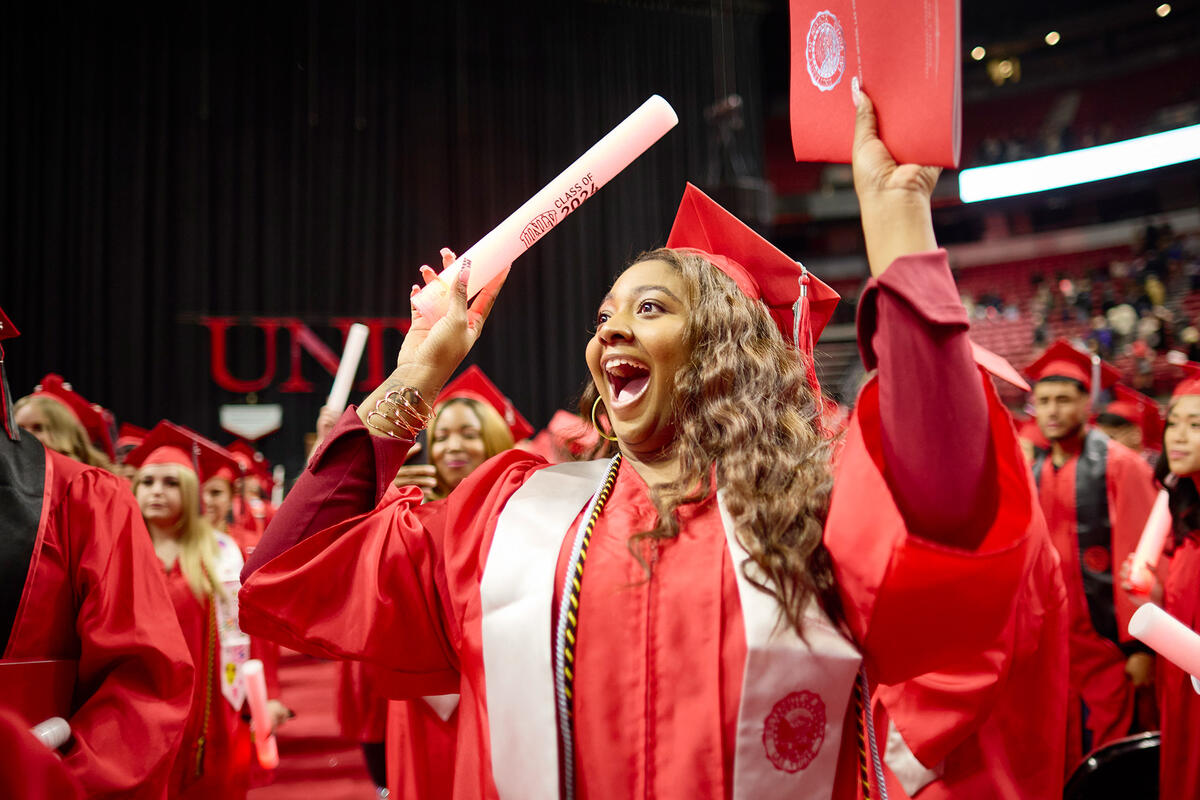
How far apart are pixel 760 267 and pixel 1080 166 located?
2079 centimetres

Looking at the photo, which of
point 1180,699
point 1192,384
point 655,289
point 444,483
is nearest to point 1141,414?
point 1192,384

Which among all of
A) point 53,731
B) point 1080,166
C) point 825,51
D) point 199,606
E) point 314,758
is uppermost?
point 1080,166

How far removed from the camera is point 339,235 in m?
10.9

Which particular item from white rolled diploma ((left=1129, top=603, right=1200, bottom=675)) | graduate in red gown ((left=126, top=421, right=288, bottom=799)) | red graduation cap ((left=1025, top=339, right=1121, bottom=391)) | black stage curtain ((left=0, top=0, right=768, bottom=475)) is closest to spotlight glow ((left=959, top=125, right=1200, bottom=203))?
black stage curtain ((left=0, top=0, right=768, bottom=475))

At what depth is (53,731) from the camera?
5.01 feet

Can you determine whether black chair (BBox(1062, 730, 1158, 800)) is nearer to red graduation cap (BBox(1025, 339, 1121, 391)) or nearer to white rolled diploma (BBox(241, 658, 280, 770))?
red graduation cap (BBox(1025, 339, 1121, 391))

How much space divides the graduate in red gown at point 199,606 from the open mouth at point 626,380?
101 inches

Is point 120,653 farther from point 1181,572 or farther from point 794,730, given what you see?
point 1181,572

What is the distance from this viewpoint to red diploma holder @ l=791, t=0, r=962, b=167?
1000 millimetres

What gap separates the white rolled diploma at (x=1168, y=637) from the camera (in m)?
1.61

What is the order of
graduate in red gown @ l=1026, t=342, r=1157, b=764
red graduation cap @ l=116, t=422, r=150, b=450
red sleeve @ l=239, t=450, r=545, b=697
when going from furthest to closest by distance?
red graduation cap @ l=116, t=422, r=150, b=450, graduate in red gown @ l=1026, t=342, r=1157, b=764, red sleeve @ l=239, t=450, r=545, b=697

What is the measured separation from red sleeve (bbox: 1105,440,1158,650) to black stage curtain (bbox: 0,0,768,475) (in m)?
7.91

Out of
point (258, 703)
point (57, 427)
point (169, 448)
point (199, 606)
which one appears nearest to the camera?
point (57, 427)

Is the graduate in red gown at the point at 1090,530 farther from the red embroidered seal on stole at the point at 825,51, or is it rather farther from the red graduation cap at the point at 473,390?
the red embroidered seal on stole at the point at 825,51
